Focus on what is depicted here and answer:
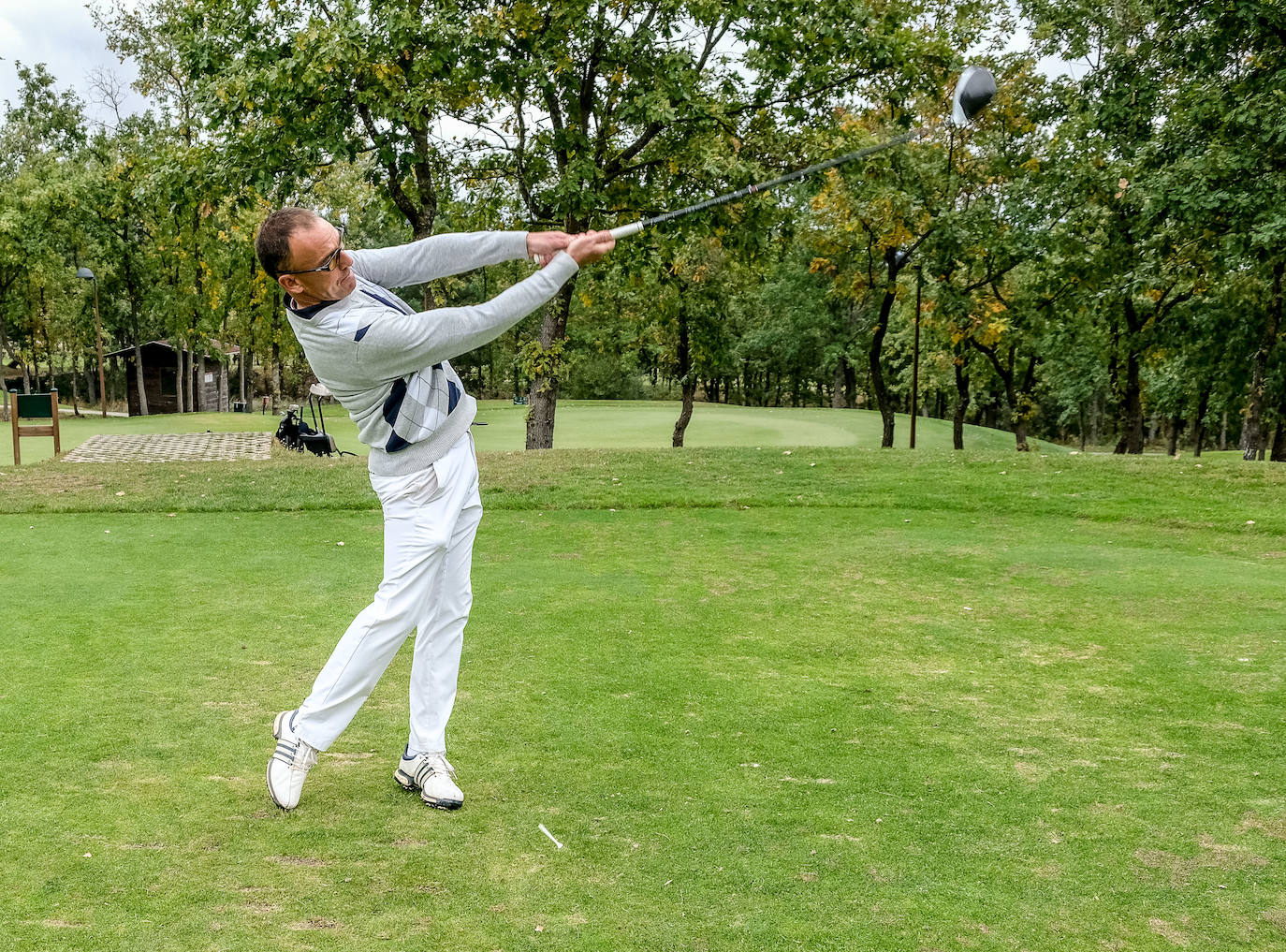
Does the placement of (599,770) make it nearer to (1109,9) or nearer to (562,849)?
(562,849)

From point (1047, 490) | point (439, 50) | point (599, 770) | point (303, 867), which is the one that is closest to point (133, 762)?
point (303, 867)

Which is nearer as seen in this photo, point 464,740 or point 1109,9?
point 464,740

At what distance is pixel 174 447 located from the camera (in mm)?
22094

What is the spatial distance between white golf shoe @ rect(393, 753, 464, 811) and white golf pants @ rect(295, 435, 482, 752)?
53mm

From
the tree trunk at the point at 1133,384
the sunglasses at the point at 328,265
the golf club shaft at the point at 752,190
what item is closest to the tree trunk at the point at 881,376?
the tree trunk at the point at 1133,384

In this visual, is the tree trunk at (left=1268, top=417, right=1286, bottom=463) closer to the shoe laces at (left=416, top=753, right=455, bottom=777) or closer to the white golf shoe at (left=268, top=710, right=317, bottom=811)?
the shoe laces at (left=416, top=753, right=455, bottom=777)

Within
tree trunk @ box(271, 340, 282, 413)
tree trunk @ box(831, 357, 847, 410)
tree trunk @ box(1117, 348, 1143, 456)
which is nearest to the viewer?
tree trunk @ box(1117, 348, 1143, 456)

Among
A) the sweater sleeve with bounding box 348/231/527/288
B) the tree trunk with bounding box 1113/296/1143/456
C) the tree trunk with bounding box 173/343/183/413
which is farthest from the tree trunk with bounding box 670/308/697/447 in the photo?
the sweater sleeve with bounding box 348/231/527/288

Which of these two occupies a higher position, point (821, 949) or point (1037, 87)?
point (1037, 87)

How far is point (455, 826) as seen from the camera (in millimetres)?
3389

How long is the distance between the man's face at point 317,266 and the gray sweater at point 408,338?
0.12 feet

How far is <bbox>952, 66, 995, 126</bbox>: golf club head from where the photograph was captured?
4.75m

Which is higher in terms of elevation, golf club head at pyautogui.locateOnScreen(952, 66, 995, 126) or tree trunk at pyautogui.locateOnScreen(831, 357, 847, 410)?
golf club head at pyautogui.locateOnScreen(952, 66, 995, 126)

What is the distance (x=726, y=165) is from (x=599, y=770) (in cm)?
1330
